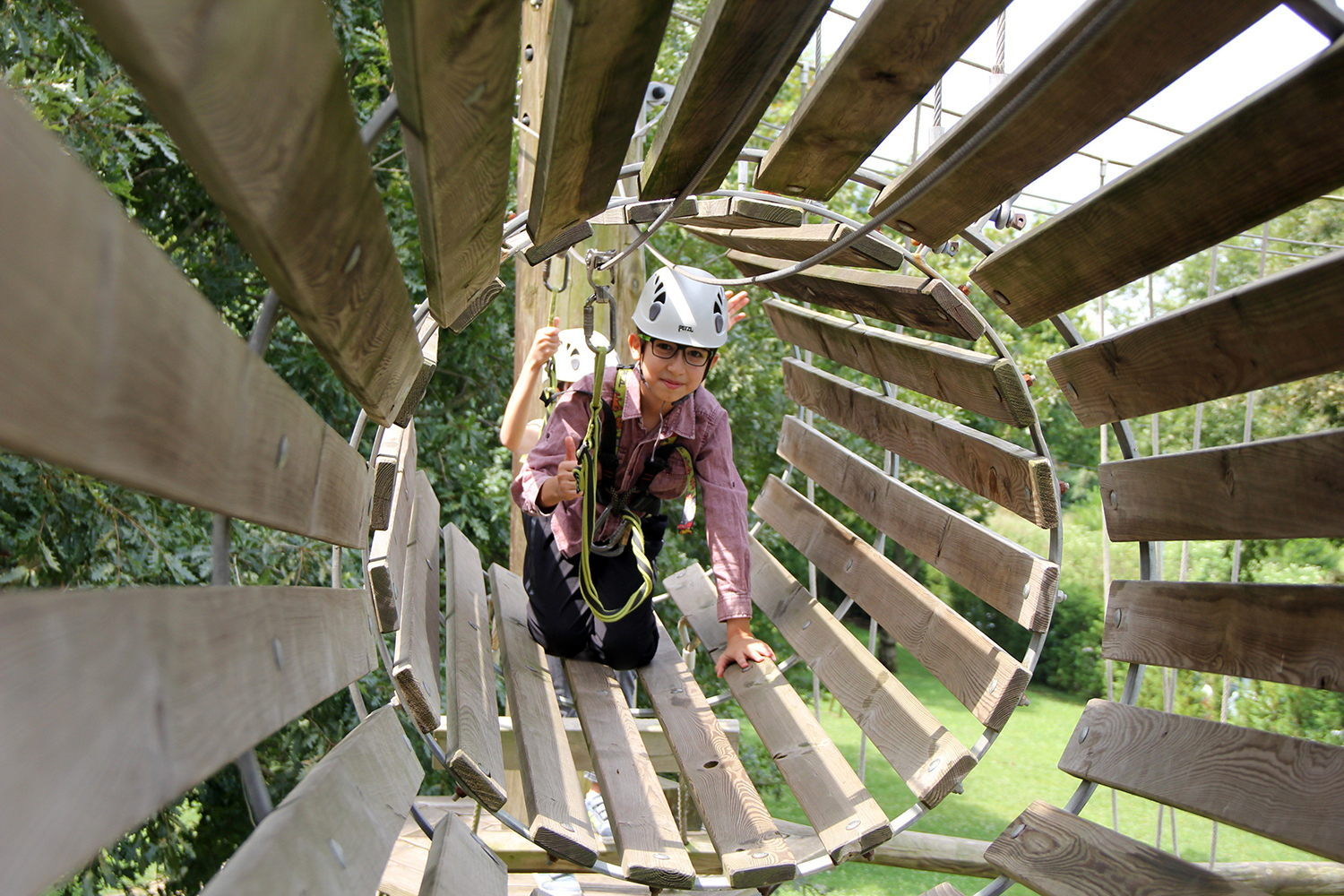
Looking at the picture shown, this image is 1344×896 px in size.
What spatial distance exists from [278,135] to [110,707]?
14.7 inches

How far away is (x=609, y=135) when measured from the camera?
1.19 metres

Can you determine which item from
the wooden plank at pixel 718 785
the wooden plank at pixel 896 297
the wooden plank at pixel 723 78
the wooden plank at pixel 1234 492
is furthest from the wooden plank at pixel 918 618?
the wooden plank at pixel 723 78

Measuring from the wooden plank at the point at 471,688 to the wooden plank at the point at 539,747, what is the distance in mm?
69

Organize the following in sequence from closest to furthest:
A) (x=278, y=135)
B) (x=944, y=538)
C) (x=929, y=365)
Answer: (x=278, y=135)
(x=929, y=365)
(x=944, y=538)

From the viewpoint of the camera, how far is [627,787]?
2.07 meters

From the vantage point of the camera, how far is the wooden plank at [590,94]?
93 centimetres

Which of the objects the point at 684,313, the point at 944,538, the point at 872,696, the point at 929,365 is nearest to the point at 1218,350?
the point at 929,365

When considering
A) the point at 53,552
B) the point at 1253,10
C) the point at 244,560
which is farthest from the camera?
the point at 244,560

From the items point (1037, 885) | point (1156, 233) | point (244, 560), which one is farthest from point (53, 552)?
point (1156, 233)

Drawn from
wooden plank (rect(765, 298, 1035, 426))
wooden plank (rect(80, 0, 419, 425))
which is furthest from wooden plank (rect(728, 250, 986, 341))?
wooden plank (rect(80, 0, 419, 425))

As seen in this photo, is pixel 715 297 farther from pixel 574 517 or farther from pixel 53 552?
pixel 53 552

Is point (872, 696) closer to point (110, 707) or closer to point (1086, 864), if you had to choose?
point (1086, 864)

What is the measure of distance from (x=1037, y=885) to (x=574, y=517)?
4.81 ft

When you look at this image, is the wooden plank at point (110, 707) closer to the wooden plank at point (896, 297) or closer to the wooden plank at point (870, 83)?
the wooden plank at point (870, 83)
